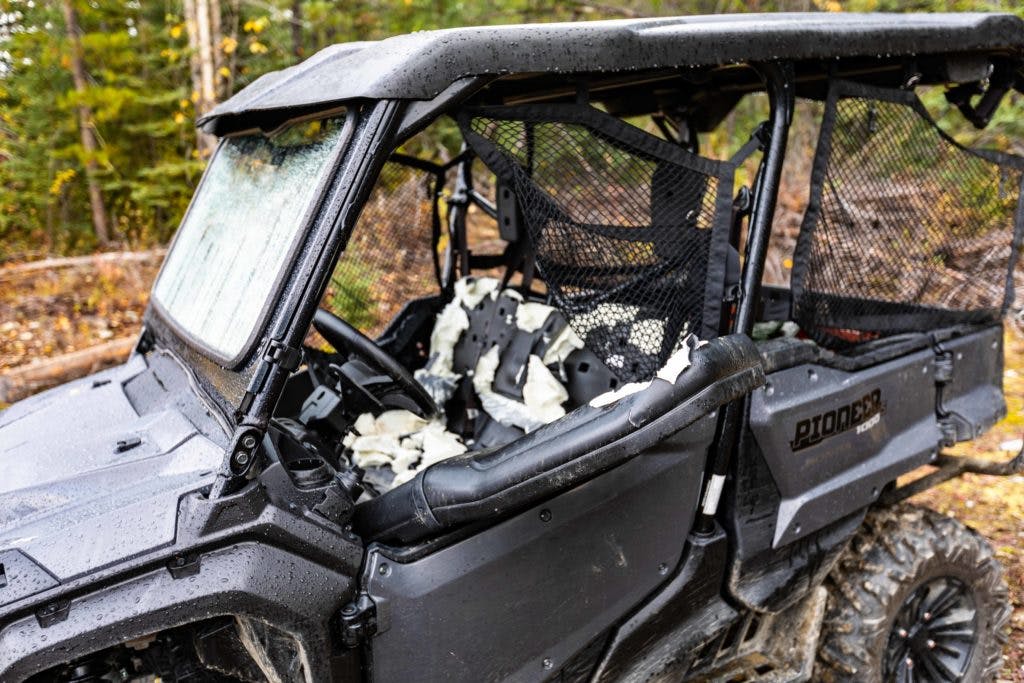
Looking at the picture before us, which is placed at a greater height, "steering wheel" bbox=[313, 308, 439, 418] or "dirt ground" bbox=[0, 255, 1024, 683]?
"steering wheel" bbox=[313, 308, 439, 418]

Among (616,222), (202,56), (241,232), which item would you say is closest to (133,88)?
(202,56)

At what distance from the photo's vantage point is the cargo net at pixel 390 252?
3268 millimetres

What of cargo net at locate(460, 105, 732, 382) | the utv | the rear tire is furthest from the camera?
the rear tire

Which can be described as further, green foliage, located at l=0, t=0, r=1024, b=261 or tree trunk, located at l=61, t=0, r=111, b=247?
tree trunk, located at l=61, t=0, r=111, b=247

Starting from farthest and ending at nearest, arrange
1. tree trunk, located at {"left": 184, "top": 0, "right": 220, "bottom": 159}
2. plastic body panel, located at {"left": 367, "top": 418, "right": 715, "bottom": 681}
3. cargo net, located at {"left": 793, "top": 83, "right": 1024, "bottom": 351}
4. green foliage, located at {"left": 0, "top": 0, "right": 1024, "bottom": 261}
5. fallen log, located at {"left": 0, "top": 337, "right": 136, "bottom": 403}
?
1. green foliage, located at {"left": 0, "top": 0, "right": 1024, "bottom": 261}
2. tree trunk, located at {"left": 184, "top": 0, "right": 220, "bottom": 159}
3. fallen log, located at {"left": 0, "top": 337, "right": 136, "bottom": 403}
4. cargo net, located at {"left": 793, "top": 83, "right": 1024, "bottom": 351}
5. plastic body panel, located at {"left": 367, "top": 418, "right": 715, "bottom": 681}

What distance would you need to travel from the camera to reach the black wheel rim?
2734 millimetres

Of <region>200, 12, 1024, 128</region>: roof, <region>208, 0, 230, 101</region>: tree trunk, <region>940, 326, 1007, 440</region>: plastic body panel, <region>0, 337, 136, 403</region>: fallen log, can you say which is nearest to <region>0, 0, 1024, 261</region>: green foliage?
<region>208, 0, 230, 101</region>: tree trunk

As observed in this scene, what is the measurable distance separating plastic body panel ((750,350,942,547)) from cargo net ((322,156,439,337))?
5.50 ft

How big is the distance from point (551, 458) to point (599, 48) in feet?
3.04

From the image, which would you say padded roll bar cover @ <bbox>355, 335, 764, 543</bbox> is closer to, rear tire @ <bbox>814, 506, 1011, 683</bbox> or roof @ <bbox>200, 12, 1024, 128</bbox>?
roof @ <bbox>200, 12, 1024, 128</bbox>

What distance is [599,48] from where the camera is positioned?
184 cm

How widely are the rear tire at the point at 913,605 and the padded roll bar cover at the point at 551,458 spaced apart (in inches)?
47.3

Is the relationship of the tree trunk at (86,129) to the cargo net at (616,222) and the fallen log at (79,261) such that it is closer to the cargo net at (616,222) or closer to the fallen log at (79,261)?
the fallen log at (79,261)

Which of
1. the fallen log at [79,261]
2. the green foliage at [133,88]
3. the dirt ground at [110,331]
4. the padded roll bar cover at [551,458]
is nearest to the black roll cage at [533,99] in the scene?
the padded roll bar cover at [551,458]
